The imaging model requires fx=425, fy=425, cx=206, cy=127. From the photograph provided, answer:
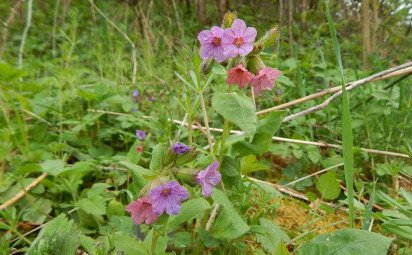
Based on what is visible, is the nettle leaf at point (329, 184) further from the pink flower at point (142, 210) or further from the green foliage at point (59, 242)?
the green foliage at point (59, 242)

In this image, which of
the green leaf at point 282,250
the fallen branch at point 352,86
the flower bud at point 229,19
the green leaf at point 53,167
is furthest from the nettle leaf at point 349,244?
the green leaf at point 53,167

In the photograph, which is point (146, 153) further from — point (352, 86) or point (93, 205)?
point (352, 86)

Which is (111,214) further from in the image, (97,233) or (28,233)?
(28,233)

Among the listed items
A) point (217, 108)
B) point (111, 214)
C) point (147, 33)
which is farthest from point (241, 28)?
point (147, 33)

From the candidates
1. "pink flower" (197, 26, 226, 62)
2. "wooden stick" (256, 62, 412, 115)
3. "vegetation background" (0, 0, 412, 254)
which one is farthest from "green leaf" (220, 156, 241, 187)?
"wooden stick" (256, 62, 412, 115)

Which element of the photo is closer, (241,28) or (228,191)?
(241,28)

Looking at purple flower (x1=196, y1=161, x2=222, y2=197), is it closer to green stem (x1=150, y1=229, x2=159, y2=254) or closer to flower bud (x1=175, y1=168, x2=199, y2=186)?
flower bud (x1=175, y1=168, x2=199, y2=186)
